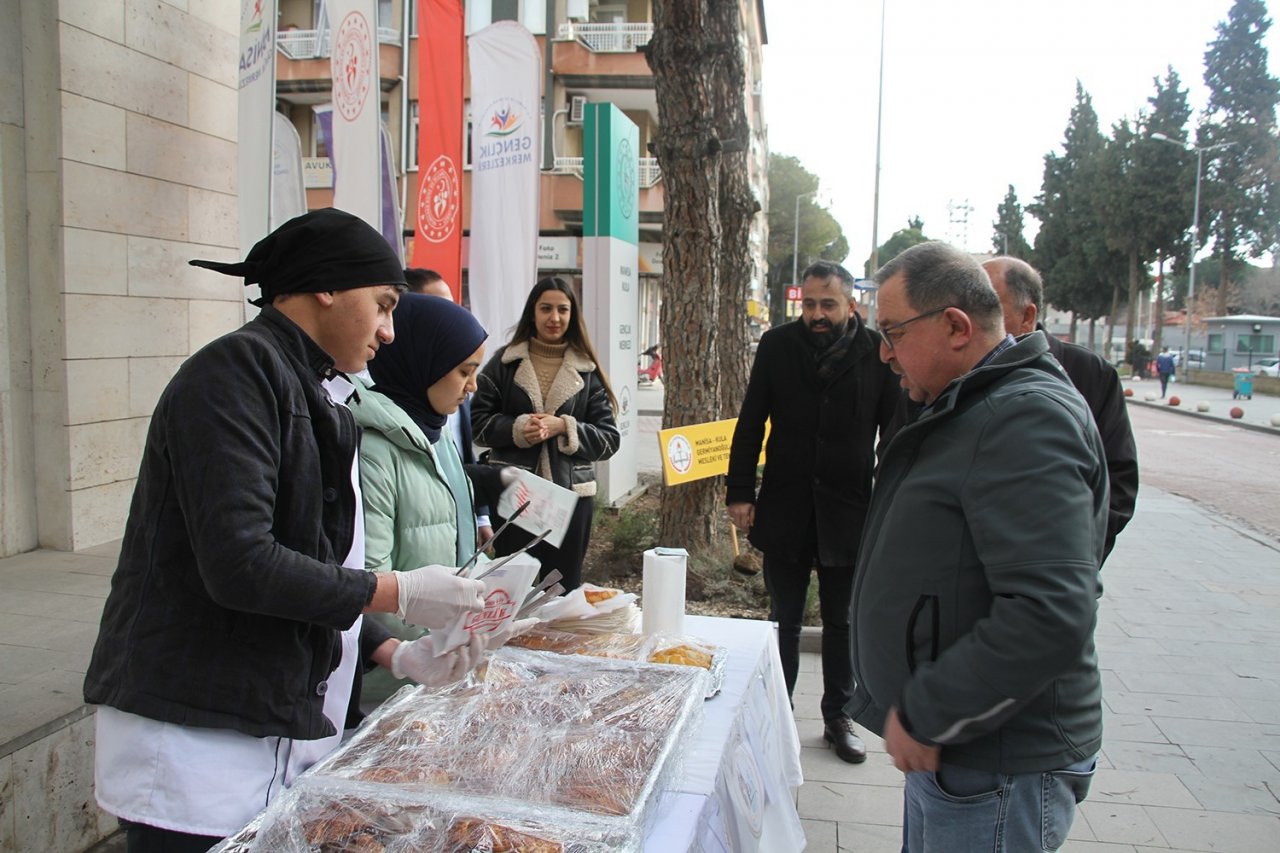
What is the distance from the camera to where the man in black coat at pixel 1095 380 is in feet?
9.80

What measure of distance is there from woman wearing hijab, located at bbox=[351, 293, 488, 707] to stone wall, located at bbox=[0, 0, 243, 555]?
293 cm

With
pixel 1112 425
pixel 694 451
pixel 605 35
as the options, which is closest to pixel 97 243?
pixel 694 451

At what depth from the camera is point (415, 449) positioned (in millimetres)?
2223

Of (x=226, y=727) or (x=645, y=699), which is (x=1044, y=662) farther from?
(x=226, y=727)

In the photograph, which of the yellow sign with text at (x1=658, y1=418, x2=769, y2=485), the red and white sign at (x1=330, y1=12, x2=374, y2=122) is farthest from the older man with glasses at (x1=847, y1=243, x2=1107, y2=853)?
the red and white sign at (x1=330, y1=12, x2=374, y2=122)

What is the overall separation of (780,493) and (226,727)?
2745 mm

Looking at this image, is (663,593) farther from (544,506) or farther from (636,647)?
(544,506)

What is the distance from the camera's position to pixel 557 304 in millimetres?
4406

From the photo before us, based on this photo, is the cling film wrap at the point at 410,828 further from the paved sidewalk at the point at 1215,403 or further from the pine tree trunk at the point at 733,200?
the paved sidewalk at the point at 1215,403

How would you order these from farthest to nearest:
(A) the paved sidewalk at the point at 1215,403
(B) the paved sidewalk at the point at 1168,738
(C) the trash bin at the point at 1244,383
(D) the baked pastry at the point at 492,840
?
(C) the trash bin at the point at 1244,383 → (A) the paved sidewalk at the point at 1215,403 → (B) the paved sidewalk at the point at 1168,738 → (D) the baked pastry at the point at 492,840

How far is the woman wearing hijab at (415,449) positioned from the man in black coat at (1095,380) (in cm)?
178

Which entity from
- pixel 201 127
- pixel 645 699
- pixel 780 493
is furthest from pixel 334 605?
pixel 201 127

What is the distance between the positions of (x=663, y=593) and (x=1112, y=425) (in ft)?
6.12

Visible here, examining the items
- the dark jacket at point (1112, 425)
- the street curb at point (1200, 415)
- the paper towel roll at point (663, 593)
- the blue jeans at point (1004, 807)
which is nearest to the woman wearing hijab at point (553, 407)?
the paper towel roll at point (663, 593)
